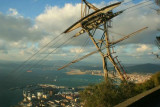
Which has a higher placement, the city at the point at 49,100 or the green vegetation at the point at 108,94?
the green vegetation at the point at 108,94

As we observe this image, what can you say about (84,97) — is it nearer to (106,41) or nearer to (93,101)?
(93,101)

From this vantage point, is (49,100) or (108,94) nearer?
(108,94)

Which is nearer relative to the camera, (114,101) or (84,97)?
(114,101)

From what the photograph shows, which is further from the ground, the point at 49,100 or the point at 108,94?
the point at 108,94

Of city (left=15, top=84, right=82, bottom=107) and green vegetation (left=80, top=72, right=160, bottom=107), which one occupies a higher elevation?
green vegetation (left=80, top=72, right=160, bottom=107)

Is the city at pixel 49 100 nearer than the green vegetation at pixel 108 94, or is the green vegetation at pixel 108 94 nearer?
the green vegetation at pixel 108 94

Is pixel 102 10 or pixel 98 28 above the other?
pixel 102 10

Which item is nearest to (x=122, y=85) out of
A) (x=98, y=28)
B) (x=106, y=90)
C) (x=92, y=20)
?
(x=106, y=90)

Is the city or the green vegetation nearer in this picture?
the green vegetation
